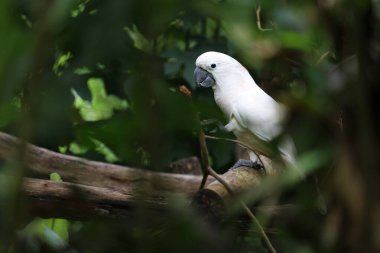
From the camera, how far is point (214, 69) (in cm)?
232

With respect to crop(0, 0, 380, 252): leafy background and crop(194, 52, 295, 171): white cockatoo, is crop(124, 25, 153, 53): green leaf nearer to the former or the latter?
crop(0, 0, 380, 252): leafy background

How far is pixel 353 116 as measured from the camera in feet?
2.10

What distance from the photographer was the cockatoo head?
229cm

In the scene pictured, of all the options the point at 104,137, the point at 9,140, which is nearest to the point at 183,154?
the point at 9,140

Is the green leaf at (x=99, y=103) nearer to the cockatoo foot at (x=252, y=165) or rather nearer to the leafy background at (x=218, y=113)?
the cockatoo foot at (x=252, y=165)

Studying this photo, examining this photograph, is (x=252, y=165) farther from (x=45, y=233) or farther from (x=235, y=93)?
(x=45, y=233)

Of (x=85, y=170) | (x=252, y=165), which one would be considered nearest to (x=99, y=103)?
(x=85, y=170)

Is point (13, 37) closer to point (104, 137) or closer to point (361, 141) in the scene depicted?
point (104, 137)

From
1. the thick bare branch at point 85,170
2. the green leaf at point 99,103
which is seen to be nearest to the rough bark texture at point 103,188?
the thick bare branch at point 85,170

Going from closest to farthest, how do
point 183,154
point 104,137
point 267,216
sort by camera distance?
point 104,137 → point 267,216 → point 183,154

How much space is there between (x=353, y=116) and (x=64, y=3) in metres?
0.25

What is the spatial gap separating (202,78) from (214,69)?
0.05 m

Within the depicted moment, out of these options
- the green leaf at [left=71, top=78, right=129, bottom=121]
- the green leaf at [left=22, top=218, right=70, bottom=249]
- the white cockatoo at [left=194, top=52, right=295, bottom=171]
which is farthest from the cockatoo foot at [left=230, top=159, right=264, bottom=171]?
the green leaf at [left=22, top=218, right=70, bottom=249]

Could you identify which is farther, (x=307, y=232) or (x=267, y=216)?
(x=267, y=216)
